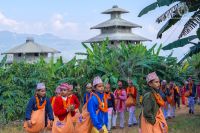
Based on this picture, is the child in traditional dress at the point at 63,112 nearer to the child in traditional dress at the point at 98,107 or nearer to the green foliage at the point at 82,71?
the child in traditional dress at the point at 98,107

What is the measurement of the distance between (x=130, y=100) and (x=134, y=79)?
5.46 meters

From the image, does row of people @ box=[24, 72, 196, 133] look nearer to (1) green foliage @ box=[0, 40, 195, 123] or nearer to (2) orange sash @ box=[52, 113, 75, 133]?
(2) orange sash @ box=[52, 113, 75, 133]

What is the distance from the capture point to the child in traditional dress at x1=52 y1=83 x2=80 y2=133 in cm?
872

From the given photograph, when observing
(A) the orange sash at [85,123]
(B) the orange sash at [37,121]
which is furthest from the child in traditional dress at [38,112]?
(A) the orange sash at [85,123]

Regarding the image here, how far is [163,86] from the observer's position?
17.2m

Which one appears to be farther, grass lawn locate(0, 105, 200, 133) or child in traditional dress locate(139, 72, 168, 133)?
grass lawn locate(0, 105, 200, 133)

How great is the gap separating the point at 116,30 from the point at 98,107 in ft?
111

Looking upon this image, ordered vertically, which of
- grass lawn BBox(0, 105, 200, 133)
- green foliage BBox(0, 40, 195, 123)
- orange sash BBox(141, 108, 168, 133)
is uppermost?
green foliage BBox(0, 40, 195, 123)

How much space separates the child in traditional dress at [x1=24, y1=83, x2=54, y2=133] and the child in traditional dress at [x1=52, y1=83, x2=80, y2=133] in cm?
41

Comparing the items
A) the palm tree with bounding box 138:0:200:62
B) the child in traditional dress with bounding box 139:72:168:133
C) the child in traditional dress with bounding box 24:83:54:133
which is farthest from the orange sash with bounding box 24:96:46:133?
the palm tree with bounding box 138:0:200:62

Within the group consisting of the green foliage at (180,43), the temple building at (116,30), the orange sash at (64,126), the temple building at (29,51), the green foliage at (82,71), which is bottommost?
the orange sash at (64,126)

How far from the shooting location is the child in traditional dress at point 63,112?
872cm

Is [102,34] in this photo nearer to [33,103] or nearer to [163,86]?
[163,86]

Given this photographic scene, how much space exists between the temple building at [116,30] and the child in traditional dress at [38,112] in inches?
1234
